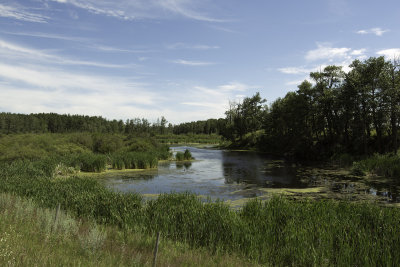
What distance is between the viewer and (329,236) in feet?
21.1

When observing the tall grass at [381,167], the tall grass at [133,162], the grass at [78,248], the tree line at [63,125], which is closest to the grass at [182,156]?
the tall grass at [133,162]

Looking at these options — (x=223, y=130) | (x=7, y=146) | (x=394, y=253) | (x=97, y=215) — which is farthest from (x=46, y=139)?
(x=223, y=130)

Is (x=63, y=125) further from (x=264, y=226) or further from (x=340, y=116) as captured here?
(x=264, y=226)

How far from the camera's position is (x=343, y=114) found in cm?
3062

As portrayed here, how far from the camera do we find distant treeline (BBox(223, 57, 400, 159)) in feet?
81.3

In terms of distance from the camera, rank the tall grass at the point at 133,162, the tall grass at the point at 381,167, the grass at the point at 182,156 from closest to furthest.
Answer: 1. the tall grass at the point at 381,167
2. the tall grass at the point at 133,162
3. the grass at the point at 182,156

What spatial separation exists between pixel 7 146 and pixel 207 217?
84.5 feet

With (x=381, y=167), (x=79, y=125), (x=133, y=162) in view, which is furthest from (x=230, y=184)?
(x=79, y=125)

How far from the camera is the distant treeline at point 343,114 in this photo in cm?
2477

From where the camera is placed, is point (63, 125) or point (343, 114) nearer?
point (343, 114)

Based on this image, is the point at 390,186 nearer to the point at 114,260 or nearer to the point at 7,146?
the point at 114,260

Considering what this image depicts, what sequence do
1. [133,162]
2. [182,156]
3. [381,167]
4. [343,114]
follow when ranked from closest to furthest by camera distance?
[381,167]
[133,162]
[343,114]
[182,156]

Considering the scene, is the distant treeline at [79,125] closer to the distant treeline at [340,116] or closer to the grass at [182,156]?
the distant treeline at [340,116]

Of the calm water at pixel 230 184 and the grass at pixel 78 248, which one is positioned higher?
the grass at pixel 78 248
